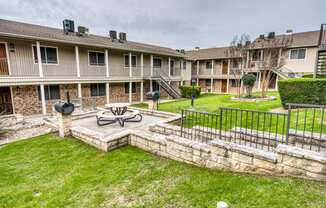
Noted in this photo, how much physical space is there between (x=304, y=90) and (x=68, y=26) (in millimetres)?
16986

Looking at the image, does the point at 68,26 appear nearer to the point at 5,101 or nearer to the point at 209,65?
the point at 5,101

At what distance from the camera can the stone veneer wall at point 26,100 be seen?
10.8 metres

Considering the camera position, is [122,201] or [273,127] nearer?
→ [122,201]

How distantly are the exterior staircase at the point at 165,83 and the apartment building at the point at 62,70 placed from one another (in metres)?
0.11

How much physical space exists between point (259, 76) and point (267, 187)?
857 inches

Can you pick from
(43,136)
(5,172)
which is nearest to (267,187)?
(5,172)

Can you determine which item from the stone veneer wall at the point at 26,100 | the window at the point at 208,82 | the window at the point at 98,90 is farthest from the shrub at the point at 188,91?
the stone veneer wall at the point at 26,100

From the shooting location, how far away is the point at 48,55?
1157cm

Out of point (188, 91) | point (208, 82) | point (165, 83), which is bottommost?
point (188, 91)

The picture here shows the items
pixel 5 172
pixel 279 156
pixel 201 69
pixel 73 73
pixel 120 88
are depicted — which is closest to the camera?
pixel 279 156

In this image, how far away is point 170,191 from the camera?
3090 mm

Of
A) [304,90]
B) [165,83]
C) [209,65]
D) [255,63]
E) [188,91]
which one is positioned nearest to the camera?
[304,90]

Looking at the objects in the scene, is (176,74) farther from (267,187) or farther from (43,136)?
(267,187)

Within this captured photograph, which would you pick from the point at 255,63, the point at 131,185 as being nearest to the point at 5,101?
the point at 131,185
